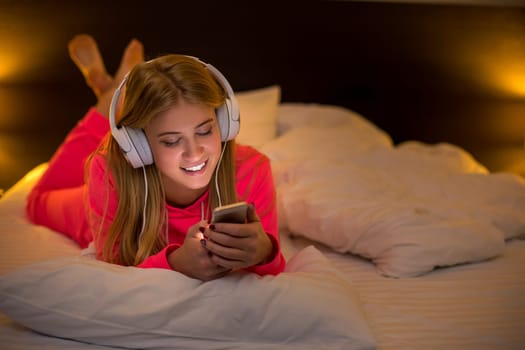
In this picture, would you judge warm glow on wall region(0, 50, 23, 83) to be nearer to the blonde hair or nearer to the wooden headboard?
the wooden headboard

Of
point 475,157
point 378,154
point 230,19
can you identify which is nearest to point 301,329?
point 378,154

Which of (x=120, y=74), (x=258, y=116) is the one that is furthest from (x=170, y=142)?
(x=258, y=116)

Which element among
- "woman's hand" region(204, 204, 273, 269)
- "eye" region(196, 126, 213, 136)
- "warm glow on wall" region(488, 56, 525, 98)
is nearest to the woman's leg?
"eye" region(196, 126, 213, 136)

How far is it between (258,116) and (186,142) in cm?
118

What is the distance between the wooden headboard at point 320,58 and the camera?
2.38m

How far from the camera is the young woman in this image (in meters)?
1.03

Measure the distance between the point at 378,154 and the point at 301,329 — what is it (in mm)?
1095

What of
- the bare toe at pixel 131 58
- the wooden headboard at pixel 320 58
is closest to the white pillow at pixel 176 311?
the bare toe at pixel 131 58

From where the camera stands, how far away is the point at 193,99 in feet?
3.72

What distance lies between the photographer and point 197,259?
3.37 feet

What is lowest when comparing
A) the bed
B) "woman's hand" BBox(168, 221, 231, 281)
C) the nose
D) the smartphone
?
the bed

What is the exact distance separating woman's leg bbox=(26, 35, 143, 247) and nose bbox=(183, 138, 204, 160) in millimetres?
546

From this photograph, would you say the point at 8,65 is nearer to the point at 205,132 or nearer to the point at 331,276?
the point at 205,132

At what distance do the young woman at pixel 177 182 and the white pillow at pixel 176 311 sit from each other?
0.05m
